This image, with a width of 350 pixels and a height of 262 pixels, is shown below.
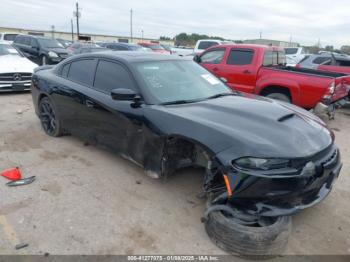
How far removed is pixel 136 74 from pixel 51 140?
2466 millimetres

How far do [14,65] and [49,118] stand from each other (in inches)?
188

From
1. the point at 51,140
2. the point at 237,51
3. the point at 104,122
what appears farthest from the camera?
the point at 237,51

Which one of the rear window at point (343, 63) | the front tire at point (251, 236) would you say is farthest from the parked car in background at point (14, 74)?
the rear window at point (343, 63)

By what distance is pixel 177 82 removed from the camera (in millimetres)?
3977

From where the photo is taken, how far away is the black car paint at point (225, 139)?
8.57ft

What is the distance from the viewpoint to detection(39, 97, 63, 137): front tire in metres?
5.32

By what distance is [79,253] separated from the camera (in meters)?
2.73

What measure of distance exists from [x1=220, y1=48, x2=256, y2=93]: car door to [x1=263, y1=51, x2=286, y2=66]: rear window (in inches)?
17.9

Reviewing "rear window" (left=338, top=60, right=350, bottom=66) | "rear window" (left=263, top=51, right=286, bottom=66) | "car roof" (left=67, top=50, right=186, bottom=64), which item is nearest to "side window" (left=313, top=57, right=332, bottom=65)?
"rear window" (left=338, top=60, right=350, bottom=66)

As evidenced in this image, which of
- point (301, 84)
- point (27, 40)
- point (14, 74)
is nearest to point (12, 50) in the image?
point (14, 74)

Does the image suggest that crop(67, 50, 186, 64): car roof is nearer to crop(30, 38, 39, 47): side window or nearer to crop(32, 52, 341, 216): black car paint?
crop(32, 52, 341, 216): black car paint

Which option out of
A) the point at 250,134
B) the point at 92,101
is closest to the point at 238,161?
the point at 250,134

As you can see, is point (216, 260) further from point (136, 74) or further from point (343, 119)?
point (343, 119)

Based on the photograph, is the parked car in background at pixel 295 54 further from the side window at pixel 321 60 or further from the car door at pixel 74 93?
the car door at pixel 74 93
